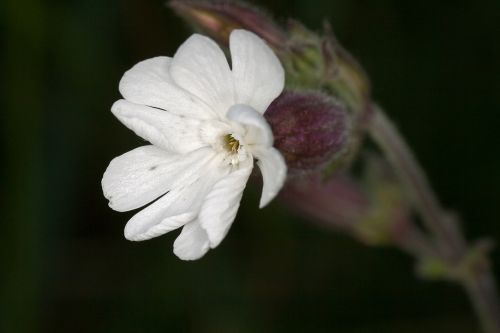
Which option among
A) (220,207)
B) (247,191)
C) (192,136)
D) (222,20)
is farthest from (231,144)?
(247,191)

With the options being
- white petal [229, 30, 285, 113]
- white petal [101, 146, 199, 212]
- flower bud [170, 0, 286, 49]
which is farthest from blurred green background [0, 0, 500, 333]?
white petal [229, 30, 285, 113]

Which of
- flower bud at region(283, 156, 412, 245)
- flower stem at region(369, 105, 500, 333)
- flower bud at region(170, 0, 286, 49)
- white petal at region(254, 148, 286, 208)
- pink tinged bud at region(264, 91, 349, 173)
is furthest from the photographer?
flower bud at region(283, 156, 412, 245)

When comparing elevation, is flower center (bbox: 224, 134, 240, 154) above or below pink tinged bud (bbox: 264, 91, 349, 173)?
below

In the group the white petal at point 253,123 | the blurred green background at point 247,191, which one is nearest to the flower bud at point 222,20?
the white petal at point 253,123

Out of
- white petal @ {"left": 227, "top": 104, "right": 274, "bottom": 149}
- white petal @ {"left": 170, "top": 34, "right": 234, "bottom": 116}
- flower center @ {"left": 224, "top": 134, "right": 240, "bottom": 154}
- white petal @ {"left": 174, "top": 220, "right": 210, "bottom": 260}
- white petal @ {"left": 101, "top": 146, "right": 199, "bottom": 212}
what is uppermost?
white petal @ {"left": 170, "top": 34, "right": 234, "bottom": 116}

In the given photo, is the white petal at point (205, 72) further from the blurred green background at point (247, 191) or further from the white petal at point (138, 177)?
the blurred green background at point (247, 191)

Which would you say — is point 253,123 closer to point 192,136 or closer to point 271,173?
point 271,173

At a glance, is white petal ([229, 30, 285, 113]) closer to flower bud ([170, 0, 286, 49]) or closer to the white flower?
the white flower
